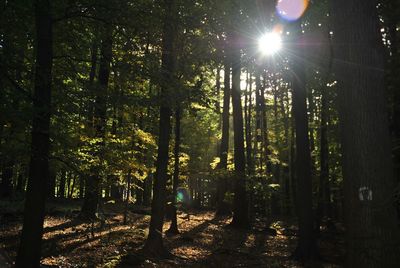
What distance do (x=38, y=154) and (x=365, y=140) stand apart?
716 centimetres

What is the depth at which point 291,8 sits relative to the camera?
516 inches

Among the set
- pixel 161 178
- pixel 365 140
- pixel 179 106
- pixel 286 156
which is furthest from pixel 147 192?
pixel 365 140

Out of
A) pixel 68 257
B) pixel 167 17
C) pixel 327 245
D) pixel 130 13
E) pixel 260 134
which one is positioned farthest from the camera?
pixel 260 134

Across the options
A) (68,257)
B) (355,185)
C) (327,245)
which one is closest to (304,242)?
(327,245)

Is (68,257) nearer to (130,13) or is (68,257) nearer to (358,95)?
(130,13)

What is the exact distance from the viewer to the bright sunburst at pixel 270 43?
549 inches

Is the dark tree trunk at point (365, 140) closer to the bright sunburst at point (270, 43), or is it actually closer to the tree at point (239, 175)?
the bright sunburst at point (270, 43)

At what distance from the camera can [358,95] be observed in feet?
15.0

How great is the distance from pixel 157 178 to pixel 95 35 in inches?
201

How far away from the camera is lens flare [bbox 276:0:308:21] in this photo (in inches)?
482

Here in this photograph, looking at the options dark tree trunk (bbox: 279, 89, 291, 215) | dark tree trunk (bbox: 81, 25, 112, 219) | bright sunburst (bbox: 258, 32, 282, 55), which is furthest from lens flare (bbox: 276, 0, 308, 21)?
dark tree trunk (bbox: 279, 89, 291, 215)

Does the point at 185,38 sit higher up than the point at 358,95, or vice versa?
the point at 185,38

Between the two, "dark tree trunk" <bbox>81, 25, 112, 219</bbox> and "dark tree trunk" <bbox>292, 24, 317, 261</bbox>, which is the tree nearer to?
"dark tree trunk" <bbox>292, 24, 317, 261</bbox>

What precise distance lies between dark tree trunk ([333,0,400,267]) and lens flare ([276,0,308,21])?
7.63 meters
